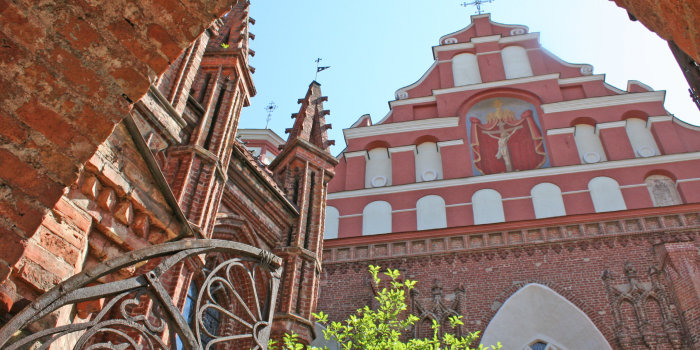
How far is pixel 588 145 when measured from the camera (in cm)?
1599

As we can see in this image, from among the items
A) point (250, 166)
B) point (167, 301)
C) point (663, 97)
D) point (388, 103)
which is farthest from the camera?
point (388, 103)

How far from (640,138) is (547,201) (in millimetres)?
3316

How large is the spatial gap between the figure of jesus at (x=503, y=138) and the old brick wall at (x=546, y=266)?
112 inches

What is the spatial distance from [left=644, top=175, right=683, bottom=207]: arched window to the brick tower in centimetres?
789

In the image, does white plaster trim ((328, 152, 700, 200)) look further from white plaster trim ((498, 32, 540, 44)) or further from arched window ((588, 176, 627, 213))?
white plaster trim ((498, 32, 540, 44))

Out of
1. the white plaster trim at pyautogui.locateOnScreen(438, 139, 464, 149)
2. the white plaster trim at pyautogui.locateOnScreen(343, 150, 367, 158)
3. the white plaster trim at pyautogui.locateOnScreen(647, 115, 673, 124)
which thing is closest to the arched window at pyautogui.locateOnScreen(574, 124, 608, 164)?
the white plaster trim at pyautogui.locateOnScreen(647, 115, 673, 124)

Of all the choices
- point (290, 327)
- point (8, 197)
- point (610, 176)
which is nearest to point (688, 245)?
point (610, 176)

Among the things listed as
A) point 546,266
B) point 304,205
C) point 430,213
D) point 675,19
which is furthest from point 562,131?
point 675,19

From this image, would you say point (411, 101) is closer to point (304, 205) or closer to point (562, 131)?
point (562, 131)

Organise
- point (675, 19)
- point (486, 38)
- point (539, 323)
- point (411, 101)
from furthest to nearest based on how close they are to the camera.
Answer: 1. point (486, 38)
2. point (411, 101)
3. point (539, 323)
4. point (675, 19)

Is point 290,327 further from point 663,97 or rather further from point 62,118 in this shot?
point 663,97

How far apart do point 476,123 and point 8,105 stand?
15.5m

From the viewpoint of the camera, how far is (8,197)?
2.71 metres

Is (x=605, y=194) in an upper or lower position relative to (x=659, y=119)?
lower
